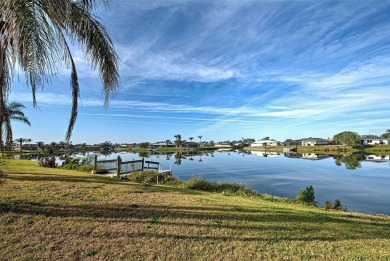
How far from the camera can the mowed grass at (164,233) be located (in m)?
3.80

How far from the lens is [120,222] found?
5.00 metres

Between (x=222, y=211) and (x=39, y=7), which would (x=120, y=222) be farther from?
(x=39, y=7)

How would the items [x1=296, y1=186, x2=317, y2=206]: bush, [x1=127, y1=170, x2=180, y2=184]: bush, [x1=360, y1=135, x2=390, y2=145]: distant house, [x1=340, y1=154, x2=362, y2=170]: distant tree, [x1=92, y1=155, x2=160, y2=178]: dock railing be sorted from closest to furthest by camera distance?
[x1=296, y1=186, x2=317, y2=206]: bush, [x1=127, y1=170, x2=180, y2=184]: bush, [x1=92, y1=155, x2=160, y2=178]: dock railing, [x1=340, y1=154, x2=362, y2=170]: distant tree, [x1=360, y1=135, x2=390, y2=145]: distant house

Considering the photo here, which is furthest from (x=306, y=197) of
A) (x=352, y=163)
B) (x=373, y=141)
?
(x=373, y=141)

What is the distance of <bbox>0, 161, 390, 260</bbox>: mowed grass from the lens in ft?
12.5

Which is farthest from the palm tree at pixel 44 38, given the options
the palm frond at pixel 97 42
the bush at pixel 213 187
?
the bush at pixel 213 187

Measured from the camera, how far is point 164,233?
455cm

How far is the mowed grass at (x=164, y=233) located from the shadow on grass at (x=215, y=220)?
18 mm

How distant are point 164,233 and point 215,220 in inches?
55.4

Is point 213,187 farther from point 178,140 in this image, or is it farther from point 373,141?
point 178,140

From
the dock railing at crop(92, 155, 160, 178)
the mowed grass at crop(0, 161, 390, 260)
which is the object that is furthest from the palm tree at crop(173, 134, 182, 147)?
the mowed grass at crop(0, 161, 390, 260)

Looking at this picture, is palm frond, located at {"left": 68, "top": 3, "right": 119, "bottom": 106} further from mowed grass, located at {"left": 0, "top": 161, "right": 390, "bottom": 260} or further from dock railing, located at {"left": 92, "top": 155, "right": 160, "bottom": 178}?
dock railing, located at {"left": 92, "top": 155, "right": 160, "bottom": 178}

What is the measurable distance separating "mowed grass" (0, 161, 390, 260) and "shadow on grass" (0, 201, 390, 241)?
0.06 feet

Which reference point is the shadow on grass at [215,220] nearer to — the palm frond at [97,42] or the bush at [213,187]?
the palm frond at [97,42]
